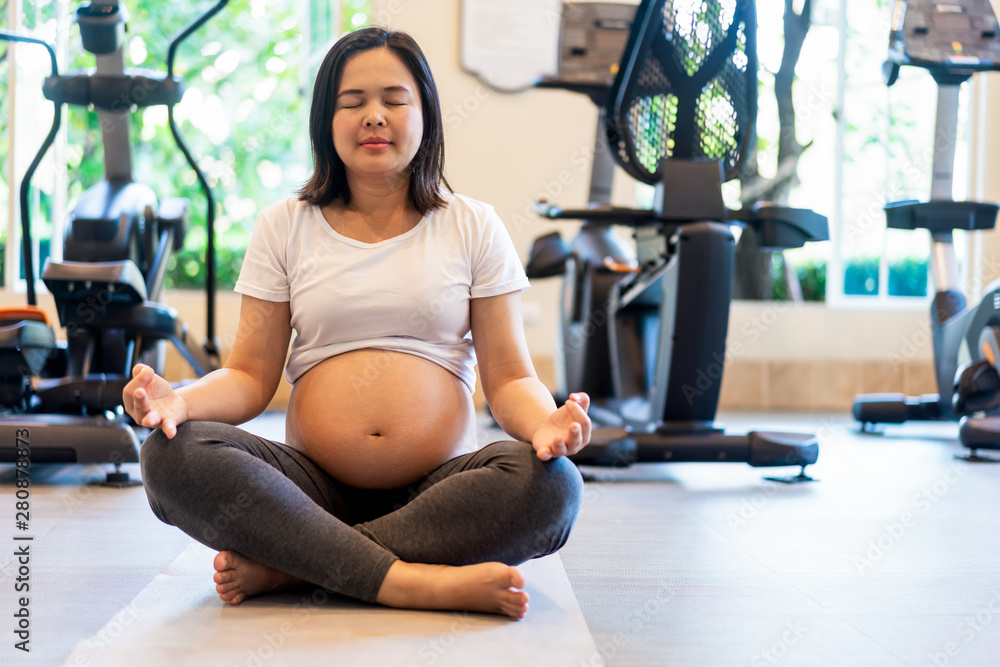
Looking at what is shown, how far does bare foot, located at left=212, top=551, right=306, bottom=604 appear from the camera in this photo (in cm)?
116

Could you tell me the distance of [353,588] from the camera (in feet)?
3.73

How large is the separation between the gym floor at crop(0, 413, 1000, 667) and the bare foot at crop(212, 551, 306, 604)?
0.14 meters

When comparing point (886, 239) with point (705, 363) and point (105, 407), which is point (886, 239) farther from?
point (105, 407)

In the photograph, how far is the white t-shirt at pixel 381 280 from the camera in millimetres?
1339

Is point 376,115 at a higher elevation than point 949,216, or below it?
higher

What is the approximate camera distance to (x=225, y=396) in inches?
50.3

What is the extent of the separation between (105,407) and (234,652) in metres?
1.58

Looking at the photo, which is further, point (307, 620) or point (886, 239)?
point (886, 239)

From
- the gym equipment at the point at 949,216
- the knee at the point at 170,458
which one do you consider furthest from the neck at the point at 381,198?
the gym equipment at the point at 949,216

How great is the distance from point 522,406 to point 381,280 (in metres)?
0.29

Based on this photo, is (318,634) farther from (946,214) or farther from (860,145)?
(860,145)

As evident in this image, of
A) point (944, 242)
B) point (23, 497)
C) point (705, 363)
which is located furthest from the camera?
point (944, 242)

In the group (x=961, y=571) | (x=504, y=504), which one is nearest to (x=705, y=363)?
(x=961, y=571)

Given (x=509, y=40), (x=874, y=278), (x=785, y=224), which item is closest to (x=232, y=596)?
(x=785, y=224)
